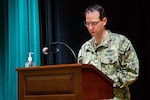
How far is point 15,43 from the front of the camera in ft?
11.7

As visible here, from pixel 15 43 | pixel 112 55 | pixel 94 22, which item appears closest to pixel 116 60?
pixel 112 55

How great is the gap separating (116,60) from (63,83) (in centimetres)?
57

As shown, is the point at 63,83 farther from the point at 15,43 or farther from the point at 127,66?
the point at 15,43

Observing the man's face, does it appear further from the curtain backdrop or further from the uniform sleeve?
the curtain backdrop

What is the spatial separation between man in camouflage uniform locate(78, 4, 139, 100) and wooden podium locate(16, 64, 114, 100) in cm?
16

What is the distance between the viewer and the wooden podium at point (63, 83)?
2.11 m

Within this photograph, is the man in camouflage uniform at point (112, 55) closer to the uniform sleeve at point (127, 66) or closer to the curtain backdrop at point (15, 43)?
the uniform sleeve at point (127, 66)

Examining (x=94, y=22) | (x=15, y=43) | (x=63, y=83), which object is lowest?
(x=63, y=83)

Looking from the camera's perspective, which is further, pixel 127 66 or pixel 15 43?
pixel 15 43

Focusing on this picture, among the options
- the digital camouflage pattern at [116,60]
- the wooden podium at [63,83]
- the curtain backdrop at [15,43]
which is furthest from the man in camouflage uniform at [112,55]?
the curtain backdrop at [15,43]

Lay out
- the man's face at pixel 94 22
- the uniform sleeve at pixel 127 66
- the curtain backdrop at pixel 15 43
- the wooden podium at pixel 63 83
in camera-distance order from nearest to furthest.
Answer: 1. the wooden podium at pixel 63 83
2. the uniform sleeve at pixel 127 66
3. the man's face at pixel 94 22
4. the curtain backdrop at pixel 15 43

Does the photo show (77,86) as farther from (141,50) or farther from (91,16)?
(141,50)

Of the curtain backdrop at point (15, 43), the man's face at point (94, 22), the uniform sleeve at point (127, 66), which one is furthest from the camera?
Result: the curtain backdrop at point (15, 43)

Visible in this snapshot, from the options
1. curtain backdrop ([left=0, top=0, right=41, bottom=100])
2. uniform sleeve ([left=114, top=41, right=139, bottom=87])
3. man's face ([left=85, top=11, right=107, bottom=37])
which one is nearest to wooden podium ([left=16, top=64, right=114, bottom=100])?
uniform sleeve ([left=114, top=41, right=139, bottom=87])
